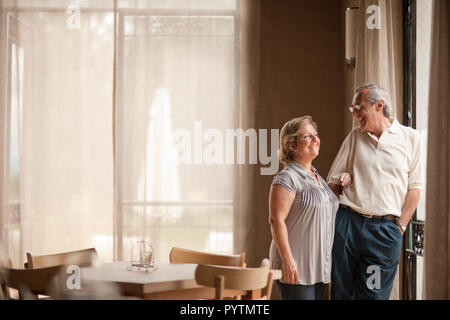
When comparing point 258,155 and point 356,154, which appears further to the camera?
point 258,155

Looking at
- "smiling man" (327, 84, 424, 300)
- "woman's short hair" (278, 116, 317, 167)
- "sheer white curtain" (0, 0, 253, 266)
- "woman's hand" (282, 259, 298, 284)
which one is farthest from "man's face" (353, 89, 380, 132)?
"sheer white curtain" (0, 0, 253, 266)

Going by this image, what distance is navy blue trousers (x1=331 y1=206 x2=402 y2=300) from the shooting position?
3.70 metres

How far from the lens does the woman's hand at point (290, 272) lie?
3.28 metres

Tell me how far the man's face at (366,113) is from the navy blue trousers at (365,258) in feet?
2.05

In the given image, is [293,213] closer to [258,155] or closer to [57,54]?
[258,155]

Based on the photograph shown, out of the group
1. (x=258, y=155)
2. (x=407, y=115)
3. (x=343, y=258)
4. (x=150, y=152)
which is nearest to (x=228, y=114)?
(x=258, y=155)

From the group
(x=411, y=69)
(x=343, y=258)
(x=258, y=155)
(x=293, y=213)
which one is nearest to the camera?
(x=293, y=213)

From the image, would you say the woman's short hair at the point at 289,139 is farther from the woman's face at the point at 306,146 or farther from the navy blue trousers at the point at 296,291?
the navy blue trousers at the point at 296,291

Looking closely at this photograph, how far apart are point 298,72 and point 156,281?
296 cm

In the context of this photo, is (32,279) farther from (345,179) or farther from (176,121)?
(176,121)

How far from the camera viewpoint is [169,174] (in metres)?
5.43

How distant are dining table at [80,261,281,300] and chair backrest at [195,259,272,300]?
0.53 feet

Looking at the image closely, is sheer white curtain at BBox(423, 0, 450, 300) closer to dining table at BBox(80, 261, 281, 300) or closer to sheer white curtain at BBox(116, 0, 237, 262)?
dining table at BBox(80, 261, 281, 300)

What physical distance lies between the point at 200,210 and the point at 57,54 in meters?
2.09
